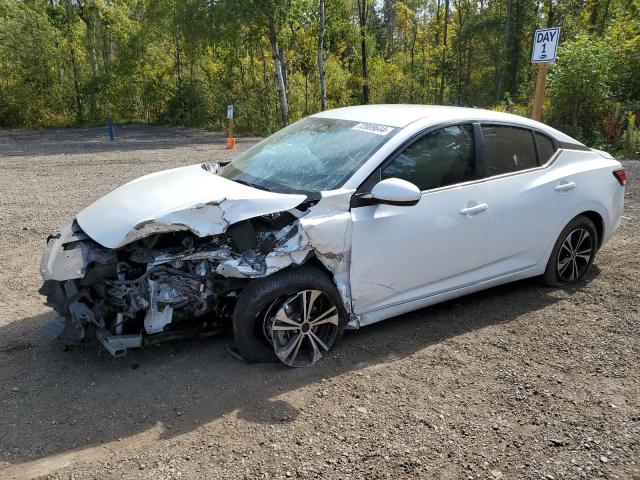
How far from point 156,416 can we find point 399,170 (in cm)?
231

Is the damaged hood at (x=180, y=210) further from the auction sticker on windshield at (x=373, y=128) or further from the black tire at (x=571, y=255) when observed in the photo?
Answer: the black tire at (x=571, y=255)

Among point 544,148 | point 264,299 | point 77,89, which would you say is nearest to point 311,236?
point 264,299

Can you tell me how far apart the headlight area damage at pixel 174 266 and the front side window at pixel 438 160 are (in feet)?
1.98

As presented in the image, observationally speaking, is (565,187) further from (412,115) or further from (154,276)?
(154,276)

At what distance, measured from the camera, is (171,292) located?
3.46m

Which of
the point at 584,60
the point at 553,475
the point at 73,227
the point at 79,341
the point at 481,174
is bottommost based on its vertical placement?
the point at 553,475

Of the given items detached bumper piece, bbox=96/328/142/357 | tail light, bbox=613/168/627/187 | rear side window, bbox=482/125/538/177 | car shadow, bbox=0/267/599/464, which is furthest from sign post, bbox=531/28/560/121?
detached bumper piece, bbox=96/328/142/357

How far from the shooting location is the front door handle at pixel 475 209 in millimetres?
4039

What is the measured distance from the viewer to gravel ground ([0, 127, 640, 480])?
2.81 meters

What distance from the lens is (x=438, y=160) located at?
13.3 feet

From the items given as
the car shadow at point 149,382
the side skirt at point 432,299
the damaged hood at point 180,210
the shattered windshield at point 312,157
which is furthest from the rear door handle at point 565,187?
the damaged hood at point 180,210

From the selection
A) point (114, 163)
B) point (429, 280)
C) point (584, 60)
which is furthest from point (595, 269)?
point (114, 163)

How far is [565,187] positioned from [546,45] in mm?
3923

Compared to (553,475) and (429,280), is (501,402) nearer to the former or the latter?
(553,475)
